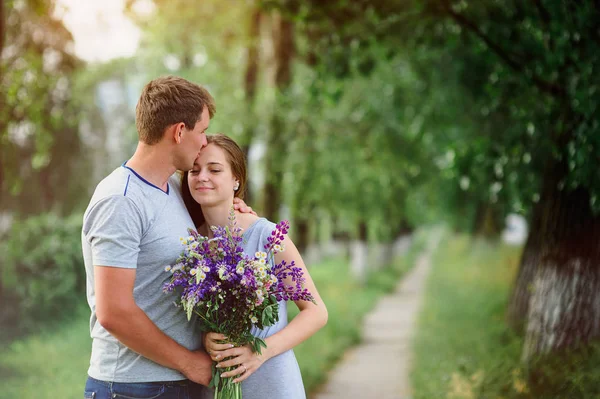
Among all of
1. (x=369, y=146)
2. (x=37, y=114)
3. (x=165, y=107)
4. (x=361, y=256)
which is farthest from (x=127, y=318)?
(x=361, y=256)

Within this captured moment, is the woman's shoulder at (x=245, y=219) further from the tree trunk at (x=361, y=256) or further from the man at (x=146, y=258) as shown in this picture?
the tree trunk at (x=361, y=256)

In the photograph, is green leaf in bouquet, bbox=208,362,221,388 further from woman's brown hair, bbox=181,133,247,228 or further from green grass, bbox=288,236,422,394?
green grass, bbox=288,236,422,394

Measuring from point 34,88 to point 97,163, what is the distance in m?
14.1

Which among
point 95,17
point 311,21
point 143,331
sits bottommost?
point 143,331

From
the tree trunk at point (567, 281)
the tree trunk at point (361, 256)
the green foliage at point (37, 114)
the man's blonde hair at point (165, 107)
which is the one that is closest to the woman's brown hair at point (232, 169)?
the man's blonde hair at point (165, 107)

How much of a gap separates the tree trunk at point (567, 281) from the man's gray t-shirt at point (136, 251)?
448 cm

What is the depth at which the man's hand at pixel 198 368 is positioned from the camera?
2658mm

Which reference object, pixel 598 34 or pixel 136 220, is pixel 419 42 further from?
pixel 136 220

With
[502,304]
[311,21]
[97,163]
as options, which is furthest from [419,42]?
[97,163]

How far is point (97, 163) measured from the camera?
73.0ft

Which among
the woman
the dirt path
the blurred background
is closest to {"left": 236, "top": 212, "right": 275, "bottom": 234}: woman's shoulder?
the woman

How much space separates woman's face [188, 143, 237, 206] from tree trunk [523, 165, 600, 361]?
4355 millimetres

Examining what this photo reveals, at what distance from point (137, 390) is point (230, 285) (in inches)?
21.5

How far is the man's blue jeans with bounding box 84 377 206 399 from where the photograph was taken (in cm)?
263
